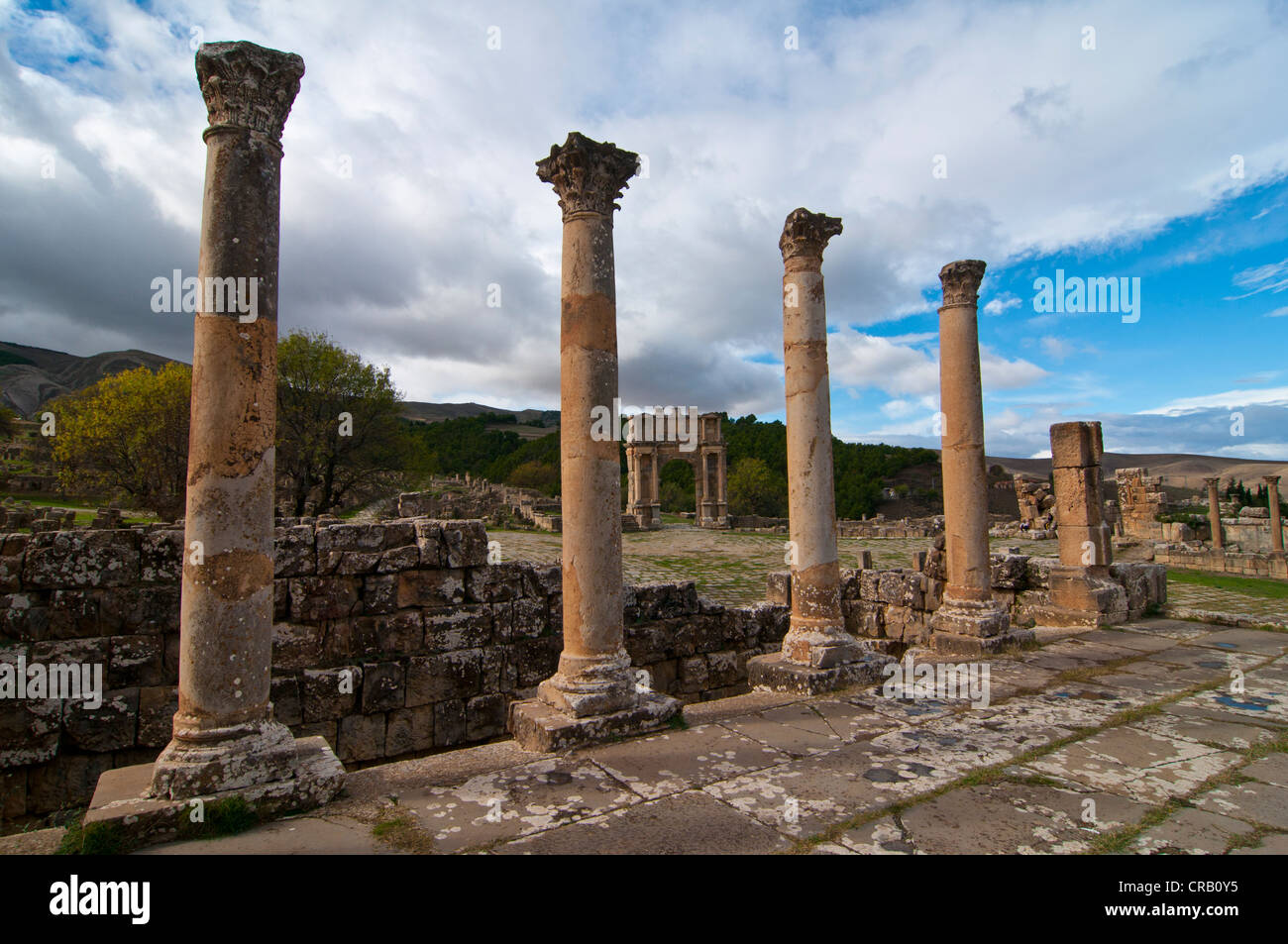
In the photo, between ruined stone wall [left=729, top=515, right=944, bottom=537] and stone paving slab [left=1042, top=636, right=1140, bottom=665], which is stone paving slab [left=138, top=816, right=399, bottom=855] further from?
ruined stone wall [left=729, top=515, right=944, bottom=537]

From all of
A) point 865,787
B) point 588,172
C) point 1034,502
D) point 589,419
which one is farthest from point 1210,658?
point 1034,502

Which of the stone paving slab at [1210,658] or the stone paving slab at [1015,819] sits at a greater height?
the stone paving slab at [1015,819]

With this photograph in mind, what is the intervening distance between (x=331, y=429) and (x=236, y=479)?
25429 millimetres

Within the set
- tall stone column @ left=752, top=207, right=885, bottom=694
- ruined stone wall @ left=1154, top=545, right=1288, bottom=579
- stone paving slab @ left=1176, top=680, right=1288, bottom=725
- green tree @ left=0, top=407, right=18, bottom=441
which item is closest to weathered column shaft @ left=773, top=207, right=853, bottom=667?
tall stone column @ left=752, top=207, right=885, bottom=694

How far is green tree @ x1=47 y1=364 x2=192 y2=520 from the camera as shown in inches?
941

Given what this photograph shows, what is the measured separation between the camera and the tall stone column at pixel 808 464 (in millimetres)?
6887

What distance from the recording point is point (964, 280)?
9031 millimetres

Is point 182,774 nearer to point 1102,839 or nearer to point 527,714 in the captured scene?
point 527,714

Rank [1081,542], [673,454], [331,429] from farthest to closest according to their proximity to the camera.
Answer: [673,454], [331,429], [1081,542]

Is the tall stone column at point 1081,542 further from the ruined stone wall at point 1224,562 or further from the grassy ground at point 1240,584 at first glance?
the ruined stone wall at point 1224,562

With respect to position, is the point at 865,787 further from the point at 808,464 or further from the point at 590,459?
the point at 808,464

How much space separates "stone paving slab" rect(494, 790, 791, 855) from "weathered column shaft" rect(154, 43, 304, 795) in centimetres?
181

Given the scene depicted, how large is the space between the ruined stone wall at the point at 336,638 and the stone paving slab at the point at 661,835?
4213mm

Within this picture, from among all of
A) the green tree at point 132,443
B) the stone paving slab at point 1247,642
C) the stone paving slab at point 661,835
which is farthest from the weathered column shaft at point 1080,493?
the green tree at point 132,443
